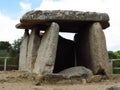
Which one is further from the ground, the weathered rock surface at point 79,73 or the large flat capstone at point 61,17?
the large flat capstone at point 61,17

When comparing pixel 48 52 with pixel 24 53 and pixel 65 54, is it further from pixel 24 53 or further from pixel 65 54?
pixel 65 54

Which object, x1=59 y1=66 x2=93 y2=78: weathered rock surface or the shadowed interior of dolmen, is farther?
the shadowed interior of dolmen

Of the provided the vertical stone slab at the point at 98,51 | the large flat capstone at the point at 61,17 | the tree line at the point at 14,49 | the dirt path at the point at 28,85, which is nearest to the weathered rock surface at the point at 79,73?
the vertical stone slab at the point at 98,51

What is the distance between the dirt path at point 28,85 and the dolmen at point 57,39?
0.58 meters

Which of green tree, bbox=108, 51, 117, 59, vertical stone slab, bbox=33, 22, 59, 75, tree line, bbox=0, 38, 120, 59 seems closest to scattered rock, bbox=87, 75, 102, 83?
vertical stone slab, bbox=33, 22, 59, 75

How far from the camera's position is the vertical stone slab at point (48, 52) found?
11.9m

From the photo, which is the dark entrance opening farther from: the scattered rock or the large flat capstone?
the scattered rock

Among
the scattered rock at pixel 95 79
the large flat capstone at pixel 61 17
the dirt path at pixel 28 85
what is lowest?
the dirt path at pixel 28 85

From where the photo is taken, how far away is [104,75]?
40.8 feet

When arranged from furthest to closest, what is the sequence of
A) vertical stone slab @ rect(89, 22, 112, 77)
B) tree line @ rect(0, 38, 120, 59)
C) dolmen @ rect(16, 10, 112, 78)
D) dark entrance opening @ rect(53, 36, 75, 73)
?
1. tree line @ rect(0, 38, 120, 59)
2. dark entrance opening @ rect(53, 36, 75, 73)
3. vertical stone slab @ rect(89, 22, 112, 77)
4. dolmen @ rect(16, 10, 112, 78)

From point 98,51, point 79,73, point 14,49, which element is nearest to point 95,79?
point 79,73

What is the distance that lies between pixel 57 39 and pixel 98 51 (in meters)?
1.34

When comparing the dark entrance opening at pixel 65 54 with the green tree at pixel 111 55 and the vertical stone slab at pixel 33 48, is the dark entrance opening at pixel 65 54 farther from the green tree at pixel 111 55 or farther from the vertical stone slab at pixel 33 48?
the green tree at pixel 111 55

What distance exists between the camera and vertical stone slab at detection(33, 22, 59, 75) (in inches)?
469
